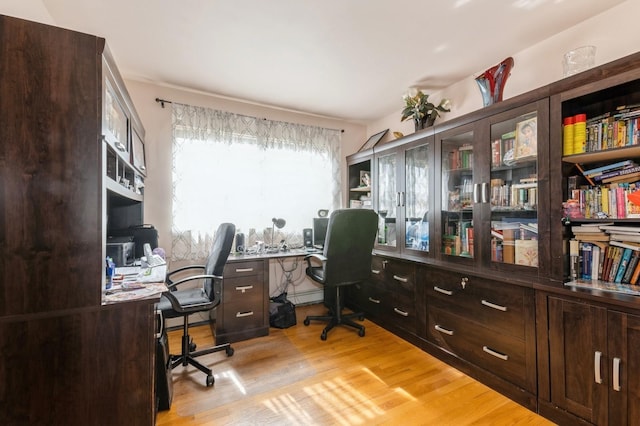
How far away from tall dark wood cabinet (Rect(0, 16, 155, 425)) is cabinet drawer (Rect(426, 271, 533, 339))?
205cm

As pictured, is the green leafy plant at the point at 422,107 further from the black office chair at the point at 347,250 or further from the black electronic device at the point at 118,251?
the black electronic device at the point at 118,251

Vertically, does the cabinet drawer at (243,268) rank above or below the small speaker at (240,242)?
below

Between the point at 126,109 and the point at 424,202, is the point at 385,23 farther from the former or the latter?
the point at 126,109

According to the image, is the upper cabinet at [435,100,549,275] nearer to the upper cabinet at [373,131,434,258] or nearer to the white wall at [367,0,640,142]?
the upper cabinet at [373,131,434,258]

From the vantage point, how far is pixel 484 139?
6.48 ft

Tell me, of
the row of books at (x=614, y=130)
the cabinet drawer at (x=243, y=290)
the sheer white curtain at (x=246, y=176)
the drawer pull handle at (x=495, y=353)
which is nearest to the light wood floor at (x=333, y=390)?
the drawer pull handle at (x=495, y=353)

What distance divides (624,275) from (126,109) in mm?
3096

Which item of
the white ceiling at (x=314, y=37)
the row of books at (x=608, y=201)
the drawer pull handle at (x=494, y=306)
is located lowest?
the drawer pull handle at (x=494, y=306)

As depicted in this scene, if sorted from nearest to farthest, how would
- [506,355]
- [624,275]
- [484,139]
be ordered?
[624,275] → [506,355] → [484,139]

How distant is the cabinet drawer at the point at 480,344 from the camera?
1.69 meters

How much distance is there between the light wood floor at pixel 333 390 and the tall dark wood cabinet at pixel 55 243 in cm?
A: 66

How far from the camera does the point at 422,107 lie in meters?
2.61

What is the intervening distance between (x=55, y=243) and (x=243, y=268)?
1.56 m

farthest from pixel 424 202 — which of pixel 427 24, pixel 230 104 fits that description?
pixel 230 104
